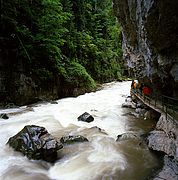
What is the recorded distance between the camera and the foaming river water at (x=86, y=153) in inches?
275

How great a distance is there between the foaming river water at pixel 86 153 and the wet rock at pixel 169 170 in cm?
30

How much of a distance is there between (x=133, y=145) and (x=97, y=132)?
2169 mm

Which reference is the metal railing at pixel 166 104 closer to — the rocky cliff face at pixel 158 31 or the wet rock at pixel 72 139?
the rocky cliff face at pixel 158 31

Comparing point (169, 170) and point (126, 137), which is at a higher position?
point (169, 170)

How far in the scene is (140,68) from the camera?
14078mm

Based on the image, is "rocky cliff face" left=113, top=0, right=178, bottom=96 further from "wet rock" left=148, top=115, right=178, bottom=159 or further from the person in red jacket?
the person in red jacket

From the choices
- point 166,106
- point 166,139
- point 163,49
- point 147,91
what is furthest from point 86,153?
point 147,91

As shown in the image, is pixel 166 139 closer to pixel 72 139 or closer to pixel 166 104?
pixel 166 104

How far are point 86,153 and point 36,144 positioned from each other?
1.85 meters

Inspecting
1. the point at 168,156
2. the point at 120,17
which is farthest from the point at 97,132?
the point at 120,17

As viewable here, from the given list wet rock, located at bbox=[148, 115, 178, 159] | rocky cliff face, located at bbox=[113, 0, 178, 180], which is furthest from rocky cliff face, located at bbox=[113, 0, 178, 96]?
wet rock, located at bbox=[148, 115, 178, 159]

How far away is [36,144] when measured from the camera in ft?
25.8

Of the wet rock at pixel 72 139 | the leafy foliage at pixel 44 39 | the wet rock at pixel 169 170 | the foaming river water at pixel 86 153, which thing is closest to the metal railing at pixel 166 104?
the foaming river water at pixel 86 153

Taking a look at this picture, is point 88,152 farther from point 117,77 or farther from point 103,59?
point 117,77
